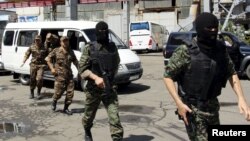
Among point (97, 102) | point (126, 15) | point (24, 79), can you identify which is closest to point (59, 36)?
point (24, 79)

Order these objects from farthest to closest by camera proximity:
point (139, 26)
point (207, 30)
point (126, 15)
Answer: point (126, 15) < point (139, 26) < point (207, 30)

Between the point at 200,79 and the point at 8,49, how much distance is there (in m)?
10.7

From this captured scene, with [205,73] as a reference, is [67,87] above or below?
below

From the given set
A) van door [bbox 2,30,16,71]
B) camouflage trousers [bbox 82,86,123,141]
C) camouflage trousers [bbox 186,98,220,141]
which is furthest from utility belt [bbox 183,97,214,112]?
van door [bbox 2,30,16,71]

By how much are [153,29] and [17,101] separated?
1821 centimetres

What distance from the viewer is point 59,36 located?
11.9 meters

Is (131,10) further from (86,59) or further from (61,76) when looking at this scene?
(86,59)

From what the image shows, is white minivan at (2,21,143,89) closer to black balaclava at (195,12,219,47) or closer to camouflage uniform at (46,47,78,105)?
camouflage uniform at (46,47,78,105)

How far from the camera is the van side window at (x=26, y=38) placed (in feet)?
42.1

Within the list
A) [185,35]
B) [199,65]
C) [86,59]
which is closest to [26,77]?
[185,35]

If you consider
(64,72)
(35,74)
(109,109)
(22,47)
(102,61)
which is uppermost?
(102,61)

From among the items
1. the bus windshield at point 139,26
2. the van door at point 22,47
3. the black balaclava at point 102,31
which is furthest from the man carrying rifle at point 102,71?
the bus windshield at point 139,26

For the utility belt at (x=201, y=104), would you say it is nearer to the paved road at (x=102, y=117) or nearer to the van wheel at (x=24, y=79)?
the paved road at (x=102, y=117)

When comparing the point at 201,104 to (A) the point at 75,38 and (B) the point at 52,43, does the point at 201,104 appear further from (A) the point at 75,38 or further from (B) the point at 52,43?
(A) the point at 75,38
